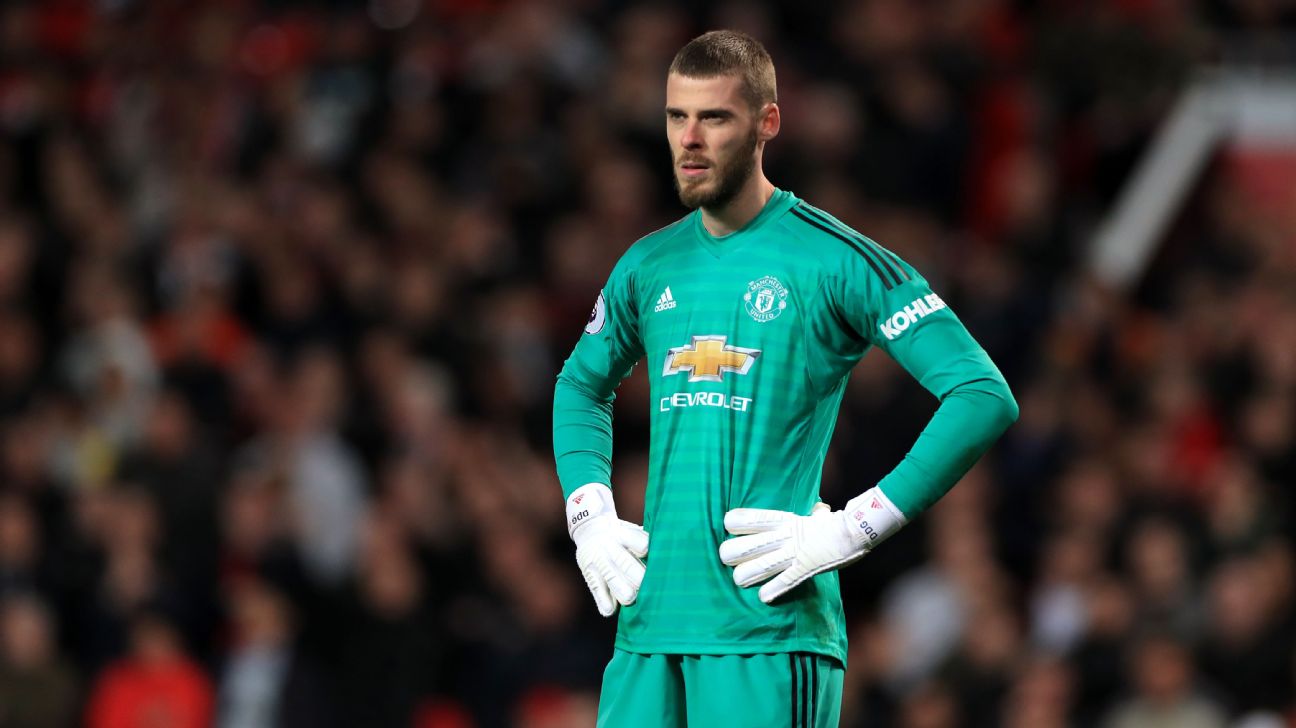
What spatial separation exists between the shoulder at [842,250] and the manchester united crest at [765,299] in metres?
0.12

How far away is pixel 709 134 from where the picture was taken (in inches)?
209

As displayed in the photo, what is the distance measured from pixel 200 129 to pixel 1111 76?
6.50 metres

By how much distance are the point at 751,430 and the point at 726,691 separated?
67cm

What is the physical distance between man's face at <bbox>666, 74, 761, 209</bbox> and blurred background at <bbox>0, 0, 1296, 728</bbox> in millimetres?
5897

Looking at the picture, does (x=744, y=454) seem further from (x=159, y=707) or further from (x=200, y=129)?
(x=200, y=129)

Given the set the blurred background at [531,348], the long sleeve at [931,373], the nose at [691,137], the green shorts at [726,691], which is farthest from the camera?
the blurred background at [531,348]

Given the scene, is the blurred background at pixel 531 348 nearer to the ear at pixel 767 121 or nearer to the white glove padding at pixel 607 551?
the white glove padding at pixel 607 551

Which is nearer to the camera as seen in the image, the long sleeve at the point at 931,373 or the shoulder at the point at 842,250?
the long sleeve at the point at 931,373

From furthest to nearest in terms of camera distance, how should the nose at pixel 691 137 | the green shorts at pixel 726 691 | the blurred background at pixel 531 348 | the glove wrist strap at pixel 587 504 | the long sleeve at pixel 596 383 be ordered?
the blurred background at pixel 531 348 < the long sleeve at pixel 596 383 < the glove wrist strap at pixel 587 504 < the nose at pixel 691 137 < the green shorts at pixel 726 691

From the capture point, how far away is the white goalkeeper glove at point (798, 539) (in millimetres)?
5121

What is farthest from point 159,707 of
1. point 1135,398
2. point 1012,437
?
point 1135,398

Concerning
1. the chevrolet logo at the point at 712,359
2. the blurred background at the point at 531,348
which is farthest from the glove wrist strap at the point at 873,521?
the blurred background at the point at 531,348

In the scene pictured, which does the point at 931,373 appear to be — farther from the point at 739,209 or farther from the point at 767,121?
the point at 767,121

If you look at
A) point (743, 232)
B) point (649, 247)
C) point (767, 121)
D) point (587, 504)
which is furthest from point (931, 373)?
point (587, 504)
